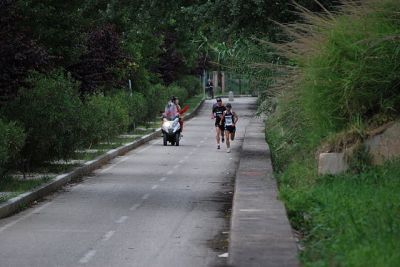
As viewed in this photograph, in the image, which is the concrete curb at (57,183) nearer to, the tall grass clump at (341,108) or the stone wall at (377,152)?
the tall grass clump at (341,108)

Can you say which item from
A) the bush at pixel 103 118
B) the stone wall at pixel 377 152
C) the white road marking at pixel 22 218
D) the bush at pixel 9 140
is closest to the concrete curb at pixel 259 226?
the stone wall at pixel 377 152

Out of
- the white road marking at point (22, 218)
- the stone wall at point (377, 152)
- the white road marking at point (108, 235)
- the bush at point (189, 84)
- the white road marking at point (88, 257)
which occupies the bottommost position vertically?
the bush at point (189, 84)

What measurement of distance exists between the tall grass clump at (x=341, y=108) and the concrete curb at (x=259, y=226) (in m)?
0.32

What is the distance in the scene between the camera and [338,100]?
1791 centimetres

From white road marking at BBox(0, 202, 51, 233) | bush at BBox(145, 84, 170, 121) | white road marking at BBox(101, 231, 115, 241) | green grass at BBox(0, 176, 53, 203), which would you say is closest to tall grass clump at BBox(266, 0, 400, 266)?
white road marking at BBox(101, 231, 115, 241)

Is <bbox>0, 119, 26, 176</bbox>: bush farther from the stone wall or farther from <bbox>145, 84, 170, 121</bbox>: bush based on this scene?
<bbox>145, 84, 170, 121</bbox>: bush

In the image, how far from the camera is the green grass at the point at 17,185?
19169 mm

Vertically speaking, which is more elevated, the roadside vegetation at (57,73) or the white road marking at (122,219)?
the roadside vegetation at (57,73)

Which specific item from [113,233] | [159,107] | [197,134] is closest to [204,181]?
[113,233]

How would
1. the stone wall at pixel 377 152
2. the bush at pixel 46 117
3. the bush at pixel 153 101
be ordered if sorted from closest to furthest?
1. the stone wall at pixel 377 152
2. the bush at pixel 46 117
3. the bush at pixel 153 101

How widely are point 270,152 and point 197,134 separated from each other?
70.3 feet

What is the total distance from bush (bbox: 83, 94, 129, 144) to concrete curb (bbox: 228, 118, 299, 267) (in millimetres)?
7068

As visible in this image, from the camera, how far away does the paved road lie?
12648 mm

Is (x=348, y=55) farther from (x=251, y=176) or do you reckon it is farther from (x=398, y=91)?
(x=251, y=176)
